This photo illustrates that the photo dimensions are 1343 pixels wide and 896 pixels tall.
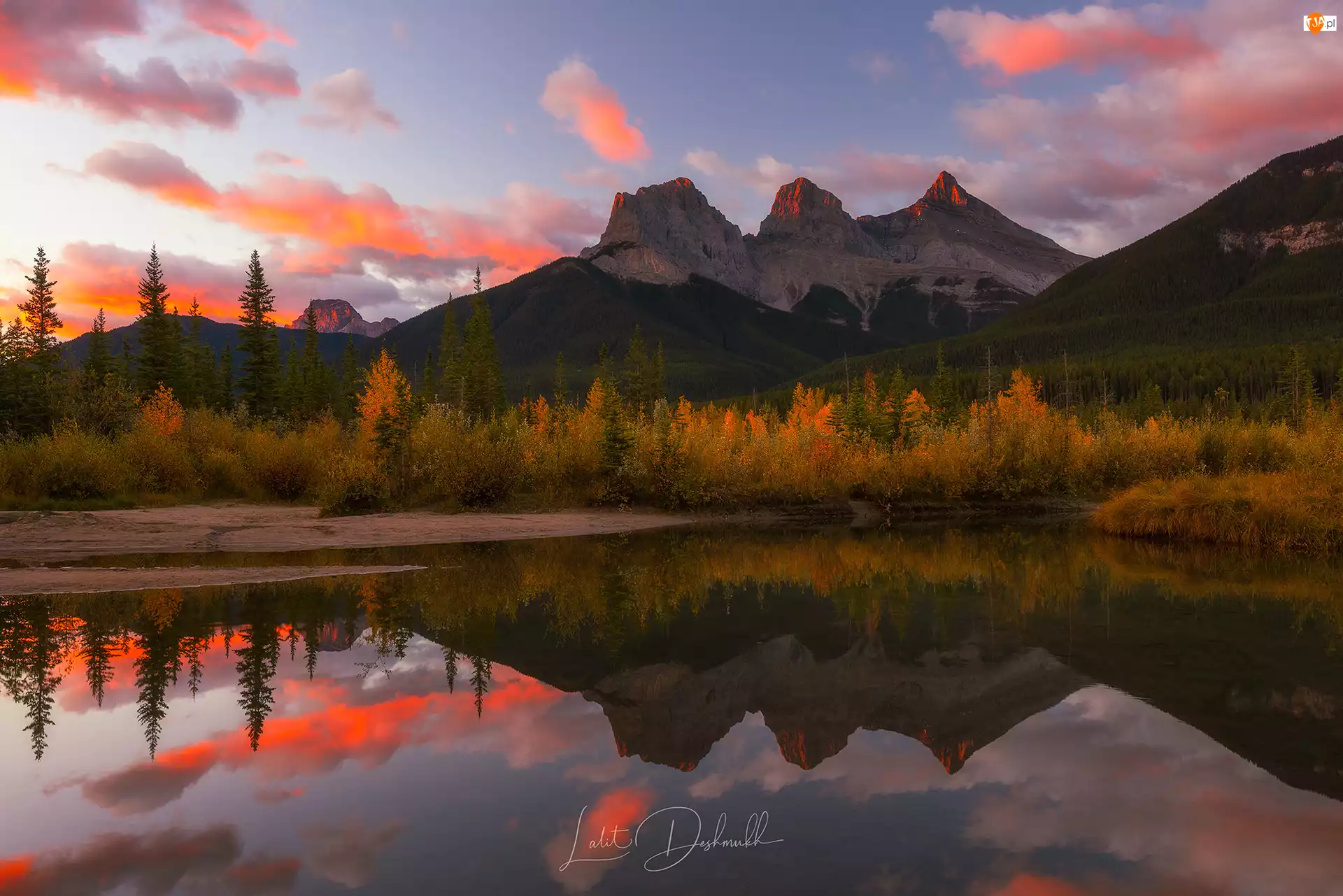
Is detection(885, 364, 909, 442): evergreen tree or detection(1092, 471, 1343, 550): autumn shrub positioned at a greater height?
detection(885, 364, 909, 442): evergreen tree

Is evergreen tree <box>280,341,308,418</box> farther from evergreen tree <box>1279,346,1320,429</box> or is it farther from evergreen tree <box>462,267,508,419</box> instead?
evergreen tree <box>1279,346,1320,429</box>

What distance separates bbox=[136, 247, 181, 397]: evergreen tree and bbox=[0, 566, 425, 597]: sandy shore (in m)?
47.9

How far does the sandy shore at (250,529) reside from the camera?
28906mm

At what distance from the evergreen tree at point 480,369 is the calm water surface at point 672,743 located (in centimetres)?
5740

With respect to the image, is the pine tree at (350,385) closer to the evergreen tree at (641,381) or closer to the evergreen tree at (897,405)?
the evergreen tree at (641,381)

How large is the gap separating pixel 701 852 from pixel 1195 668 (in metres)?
11.2

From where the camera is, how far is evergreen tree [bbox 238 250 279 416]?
69.1 m

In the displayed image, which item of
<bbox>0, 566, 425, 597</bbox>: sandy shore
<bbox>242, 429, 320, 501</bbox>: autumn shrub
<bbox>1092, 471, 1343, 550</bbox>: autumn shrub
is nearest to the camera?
<bbox>0, 566, 425, 597</bbox>: sandy shore

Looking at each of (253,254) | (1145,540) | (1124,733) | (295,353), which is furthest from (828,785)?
(295,353)

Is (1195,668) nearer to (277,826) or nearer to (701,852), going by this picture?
(701,852)

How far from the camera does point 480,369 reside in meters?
79.3

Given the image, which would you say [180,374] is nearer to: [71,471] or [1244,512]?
[71,471]

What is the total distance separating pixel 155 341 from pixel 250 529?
152ft

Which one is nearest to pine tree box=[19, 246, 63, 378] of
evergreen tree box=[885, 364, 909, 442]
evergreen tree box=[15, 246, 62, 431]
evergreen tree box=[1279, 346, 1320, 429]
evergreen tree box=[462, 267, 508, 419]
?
evergreen tree box=[15, 246, 62, 431]
